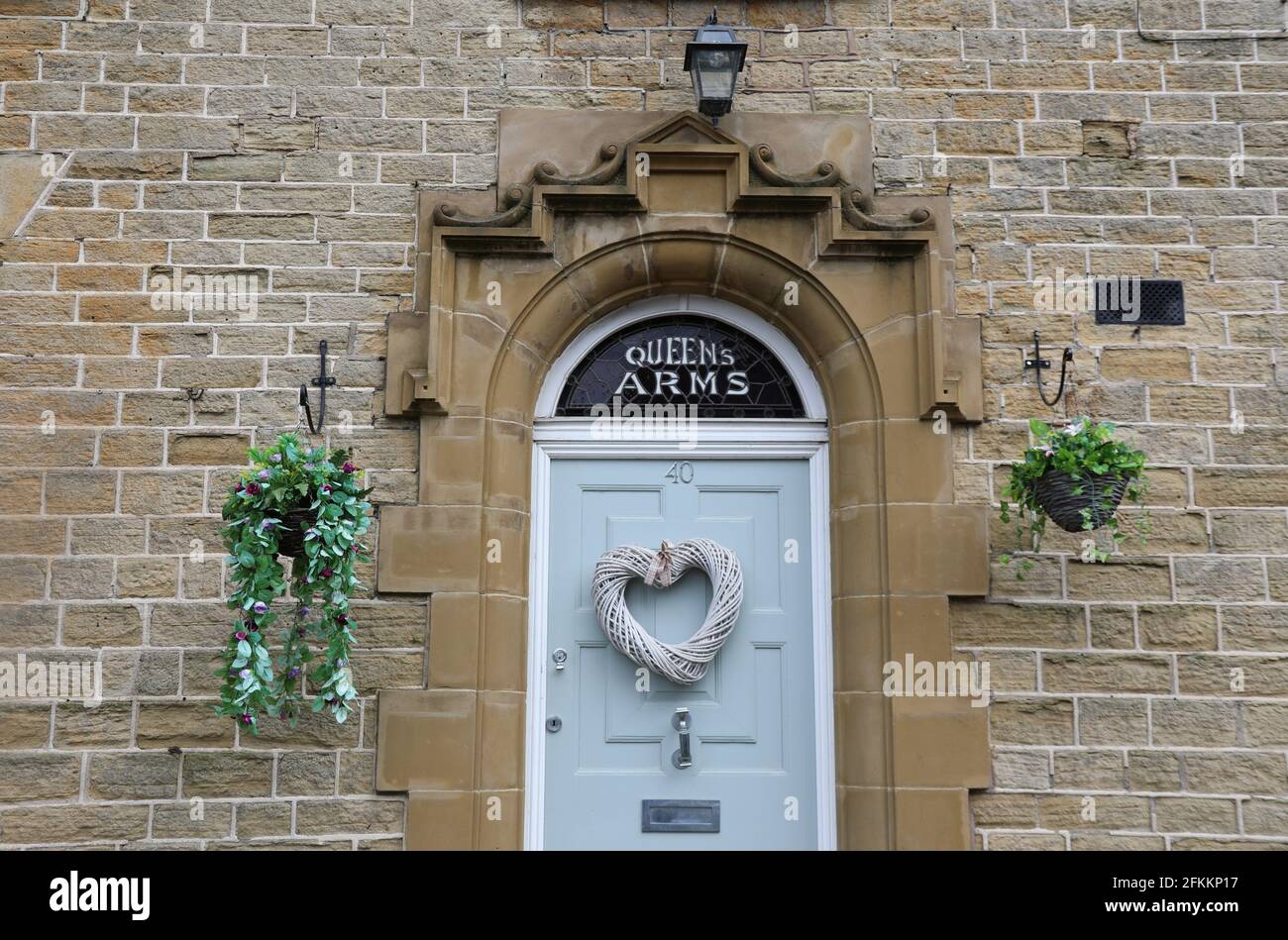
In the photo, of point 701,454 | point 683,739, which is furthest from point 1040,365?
point 683,739

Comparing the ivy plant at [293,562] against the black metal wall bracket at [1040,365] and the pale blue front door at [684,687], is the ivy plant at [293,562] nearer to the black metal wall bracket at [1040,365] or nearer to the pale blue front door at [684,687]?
the pale blue front door at [684,687]

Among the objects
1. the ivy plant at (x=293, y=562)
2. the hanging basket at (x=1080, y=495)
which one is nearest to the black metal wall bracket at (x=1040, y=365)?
the hanging basket at (x=1080, y=495)

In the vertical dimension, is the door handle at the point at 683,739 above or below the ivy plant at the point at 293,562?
below

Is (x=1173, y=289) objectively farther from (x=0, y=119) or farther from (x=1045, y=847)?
(x=0, y=119)

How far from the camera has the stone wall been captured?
5129mm

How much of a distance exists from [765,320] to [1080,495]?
167 centimetres

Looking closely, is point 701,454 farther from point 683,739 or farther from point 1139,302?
point 1139,302

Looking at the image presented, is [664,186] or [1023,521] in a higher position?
[664,186]

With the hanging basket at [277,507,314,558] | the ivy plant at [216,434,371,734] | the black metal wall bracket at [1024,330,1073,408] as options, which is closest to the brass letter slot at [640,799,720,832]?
the ivy plant at [216,434,371,734]

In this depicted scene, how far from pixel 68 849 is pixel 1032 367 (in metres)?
4.50

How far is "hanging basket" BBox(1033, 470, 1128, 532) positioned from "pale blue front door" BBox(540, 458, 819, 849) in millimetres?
1122

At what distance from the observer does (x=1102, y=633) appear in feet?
17.2

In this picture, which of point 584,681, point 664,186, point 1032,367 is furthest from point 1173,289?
point 584,681

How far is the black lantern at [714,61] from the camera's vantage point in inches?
213
